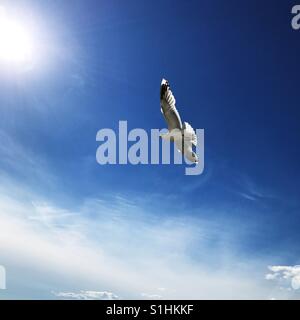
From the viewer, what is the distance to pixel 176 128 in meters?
13.2

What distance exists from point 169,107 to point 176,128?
26.6 inches

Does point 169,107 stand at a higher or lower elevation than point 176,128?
higher

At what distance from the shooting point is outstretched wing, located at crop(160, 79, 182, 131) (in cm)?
1310

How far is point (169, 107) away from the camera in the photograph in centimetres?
1315

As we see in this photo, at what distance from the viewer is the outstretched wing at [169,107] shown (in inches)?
516

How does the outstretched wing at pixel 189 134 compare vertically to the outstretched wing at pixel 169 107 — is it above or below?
below

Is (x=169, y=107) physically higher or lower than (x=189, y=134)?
higher

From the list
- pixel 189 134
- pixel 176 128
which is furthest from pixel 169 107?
pixel 189 134

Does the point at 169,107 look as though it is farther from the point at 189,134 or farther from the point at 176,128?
the point at 189,134

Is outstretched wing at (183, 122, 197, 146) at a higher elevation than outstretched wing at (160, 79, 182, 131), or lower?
lower

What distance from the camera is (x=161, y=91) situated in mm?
13156
